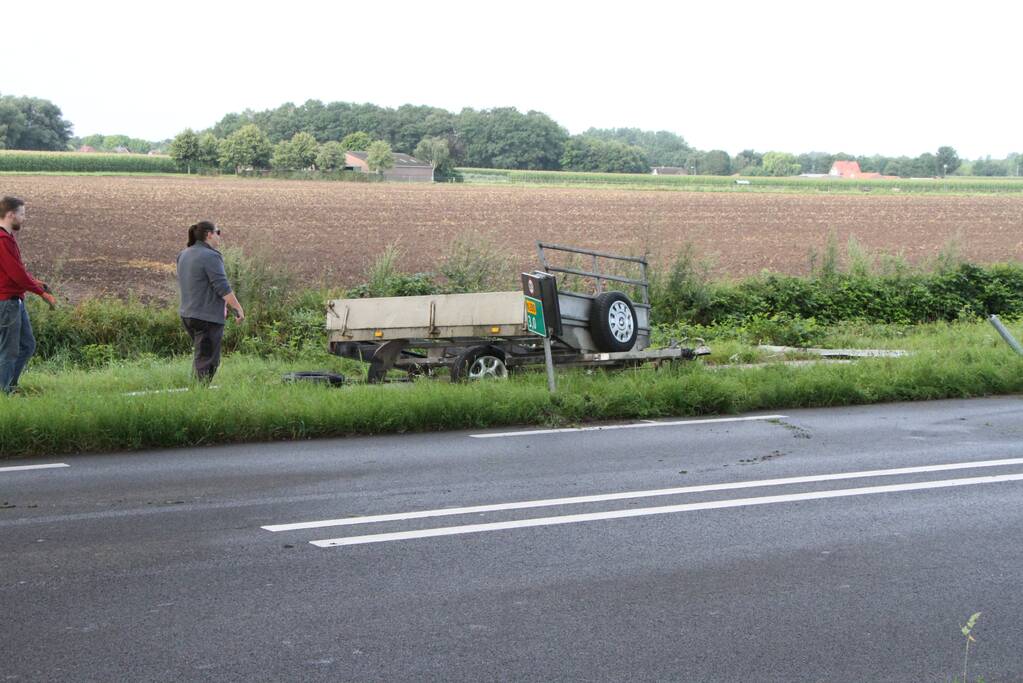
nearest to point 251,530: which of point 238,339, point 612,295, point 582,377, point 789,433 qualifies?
point 789,433

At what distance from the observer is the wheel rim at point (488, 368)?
492 inches

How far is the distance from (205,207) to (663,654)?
204 feet

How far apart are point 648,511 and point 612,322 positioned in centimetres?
620

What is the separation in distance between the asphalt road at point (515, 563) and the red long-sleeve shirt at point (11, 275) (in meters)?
2.88

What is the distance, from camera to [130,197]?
67.6m

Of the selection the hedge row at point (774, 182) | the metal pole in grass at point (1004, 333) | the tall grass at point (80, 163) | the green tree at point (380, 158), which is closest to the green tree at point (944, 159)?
the hedge row at point (774, 182)

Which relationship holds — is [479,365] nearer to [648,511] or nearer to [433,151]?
[648,511]

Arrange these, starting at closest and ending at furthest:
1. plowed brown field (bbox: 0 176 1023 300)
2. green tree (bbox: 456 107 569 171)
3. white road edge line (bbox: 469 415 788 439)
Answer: white road edge line (bbox: 469 415 788 439)
plowed brown field (bbox: 0 176 1023 300)
green tree (bbox: 456 107 569 171)

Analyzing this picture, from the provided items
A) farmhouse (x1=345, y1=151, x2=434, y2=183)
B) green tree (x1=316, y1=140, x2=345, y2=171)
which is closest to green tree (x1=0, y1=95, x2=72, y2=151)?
green tree (x1=316, y1=140, x2=345, y2=171)

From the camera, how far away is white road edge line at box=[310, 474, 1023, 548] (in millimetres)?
6398

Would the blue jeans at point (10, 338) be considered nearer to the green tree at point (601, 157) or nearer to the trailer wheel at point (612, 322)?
the trailer wheel at point (612, 322)

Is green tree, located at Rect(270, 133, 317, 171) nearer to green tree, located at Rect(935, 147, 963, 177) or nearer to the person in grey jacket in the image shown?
green tree, located at Rect(935, 147, 963, 177)

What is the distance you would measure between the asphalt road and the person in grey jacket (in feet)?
9.30

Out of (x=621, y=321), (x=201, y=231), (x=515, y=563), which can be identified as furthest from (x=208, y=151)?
(x=515, y=563)
